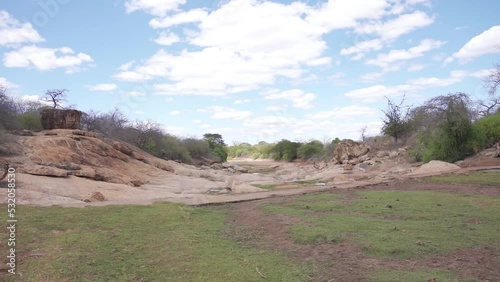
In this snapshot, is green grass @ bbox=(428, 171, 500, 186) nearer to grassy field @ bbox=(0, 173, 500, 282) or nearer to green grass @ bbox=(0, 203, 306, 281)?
grassy field @ bbox=(0, 173, 500, 282)

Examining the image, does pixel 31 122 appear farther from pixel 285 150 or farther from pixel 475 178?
pixel 285 150

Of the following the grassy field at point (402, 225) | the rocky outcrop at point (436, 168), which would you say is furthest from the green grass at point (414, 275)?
the rocky outcrop at point (436, 168)

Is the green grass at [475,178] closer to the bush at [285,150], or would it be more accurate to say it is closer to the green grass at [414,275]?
the green grass at [414,275]

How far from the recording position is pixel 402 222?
33.0 feet

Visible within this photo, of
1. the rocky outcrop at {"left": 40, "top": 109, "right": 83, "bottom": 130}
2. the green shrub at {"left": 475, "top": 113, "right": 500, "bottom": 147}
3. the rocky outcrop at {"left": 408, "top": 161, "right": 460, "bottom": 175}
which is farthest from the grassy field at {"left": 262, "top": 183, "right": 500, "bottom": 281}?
the rocky outcrop at {"left": 40, "top": 109, "right": 83, "bottom": 130}

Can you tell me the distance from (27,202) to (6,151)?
854cm

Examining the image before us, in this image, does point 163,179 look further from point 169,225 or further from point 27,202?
point 169,225

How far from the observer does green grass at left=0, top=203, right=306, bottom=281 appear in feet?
22.9

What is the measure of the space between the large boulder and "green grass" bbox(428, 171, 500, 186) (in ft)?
65.5

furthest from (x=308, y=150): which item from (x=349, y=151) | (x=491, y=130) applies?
(x=491, y=130)

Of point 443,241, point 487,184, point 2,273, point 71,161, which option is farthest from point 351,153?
point 2,273

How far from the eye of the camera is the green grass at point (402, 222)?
790 cm

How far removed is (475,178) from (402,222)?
11.6 meters

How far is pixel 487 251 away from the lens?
7340mm
